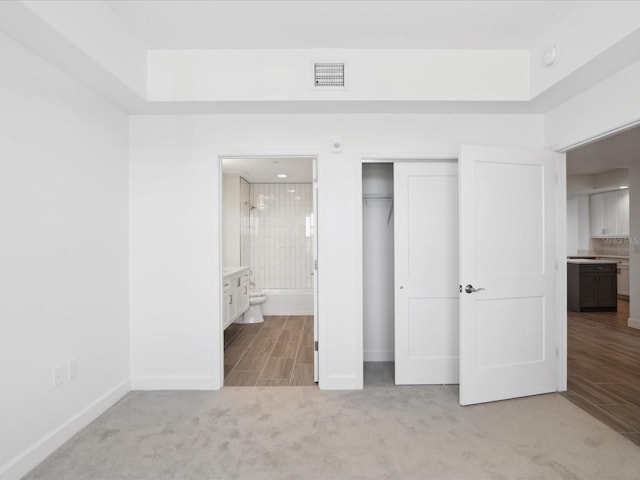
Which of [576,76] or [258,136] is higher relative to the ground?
[576,76]

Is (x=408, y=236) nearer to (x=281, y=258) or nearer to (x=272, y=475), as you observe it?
(x=272, y=475)

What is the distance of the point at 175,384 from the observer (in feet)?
9.53

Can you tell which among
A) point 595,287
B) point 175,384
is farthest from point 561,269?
point 595,287

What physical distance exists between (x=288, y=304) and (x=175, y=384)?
10.2 feet

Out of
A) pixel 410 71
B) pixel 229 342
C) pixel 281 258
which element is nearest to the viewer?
pixel 410 71

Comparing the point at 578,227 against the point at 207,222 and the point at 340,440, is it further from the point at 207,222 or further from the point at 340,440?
the point at 207,222

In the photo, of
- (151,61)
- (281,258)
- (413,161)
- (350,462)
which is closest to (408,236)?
(413,161)

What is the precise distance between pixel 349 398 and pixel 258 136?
7.52 feet

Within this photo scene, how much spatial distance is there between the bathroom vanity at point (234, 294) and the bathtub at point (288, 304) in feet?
2.21

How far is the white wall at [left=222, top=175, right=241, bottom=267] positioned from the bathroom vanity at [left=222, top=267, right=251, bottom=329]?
0.41 meters

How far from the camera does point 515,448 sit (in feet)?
6.74

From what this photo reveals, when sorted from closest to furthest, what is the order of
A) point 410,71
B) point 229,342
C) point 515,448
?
1. point 515,448
2. point 410,71
3. point 229,342

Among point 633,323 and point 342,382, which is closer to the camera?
point 342,382

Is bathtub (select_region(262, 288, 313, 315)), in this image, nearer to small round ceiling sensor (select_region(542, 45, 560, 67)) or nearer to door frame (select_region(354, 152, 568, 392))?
door frame (select_region(354, 152, 568, 392))
